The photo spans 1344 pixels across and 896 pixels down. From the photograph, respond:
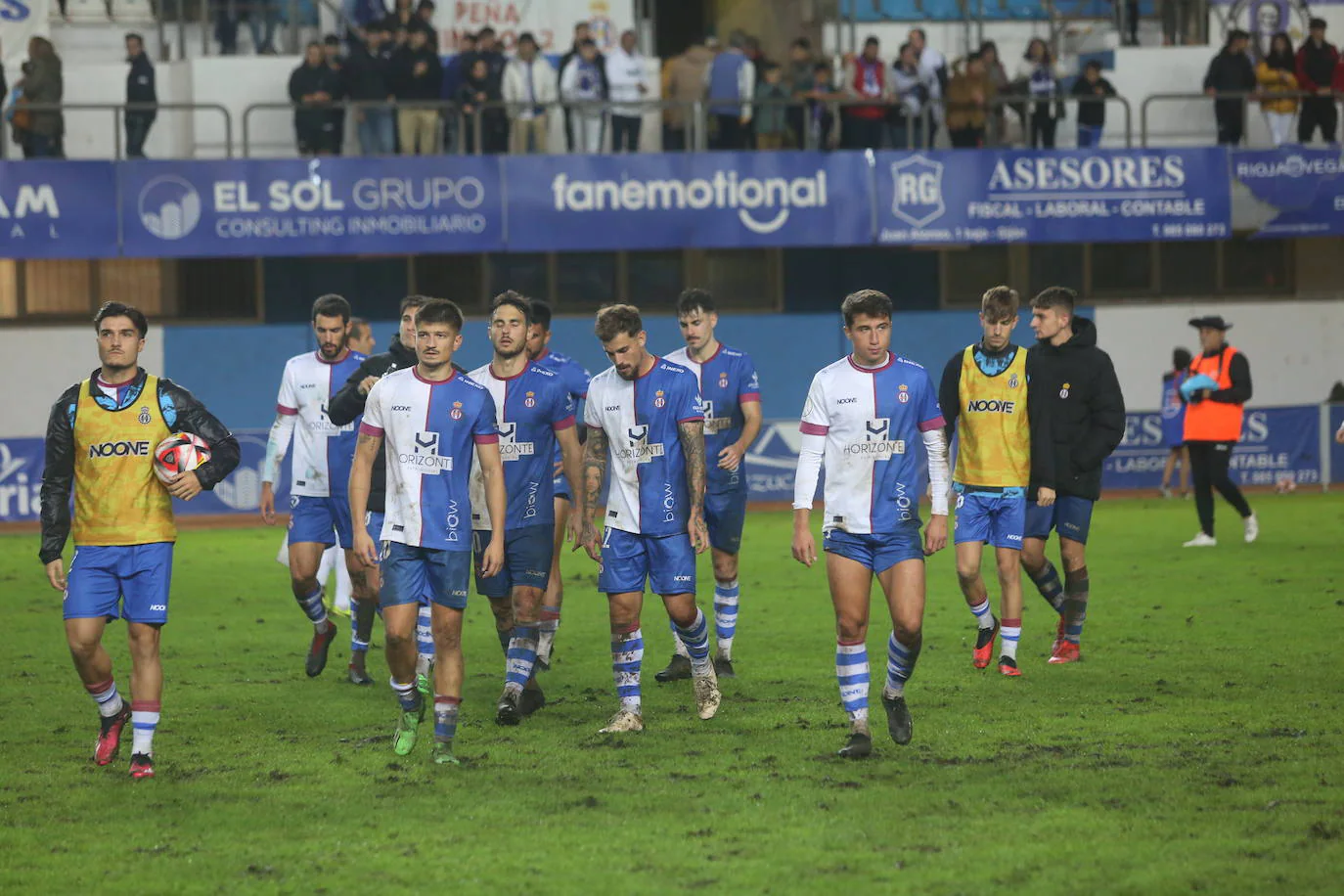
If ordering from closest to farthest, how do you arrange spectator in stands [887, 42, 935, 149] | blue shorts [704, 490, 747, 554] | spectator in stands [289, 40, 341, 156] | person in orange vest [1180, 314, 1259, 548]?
blue shorts [704, 490, 747, 554], person in orange vest [1180, 314, 1259, 548], spectator in stands [289, 40, 341, 156], spectator in stands [887, 42, 935, 149]

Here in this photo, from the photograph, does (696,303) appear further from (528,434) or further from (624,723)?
(624,723)

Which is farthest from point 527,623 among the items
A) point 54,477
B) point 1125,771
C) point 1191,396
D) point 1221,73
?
point 1221,73

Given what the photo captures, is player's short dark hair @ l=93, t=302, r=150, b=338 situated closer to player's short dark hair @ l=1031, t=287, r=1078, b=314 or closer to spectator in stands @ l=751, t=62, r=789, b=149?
player's short dark hair @ l=1031, t=287, r=1078, b=314

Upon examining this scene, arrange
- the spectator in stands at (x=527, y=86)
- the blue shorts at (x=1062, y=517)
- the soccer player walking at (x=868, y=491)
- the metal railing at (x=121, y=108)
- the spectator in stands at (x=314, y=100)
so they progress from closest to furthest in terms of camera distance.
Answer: the soccer player walking at (x=868, y=491) < the blue shorts at (x=1062, y=517) < the metal railing at (x=121, y=108) < the spectator in stands at (x=314, y=100) < the spectator in stands at (x=527, y=86)

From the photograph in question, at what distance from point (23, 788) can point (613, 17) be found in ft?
75.2

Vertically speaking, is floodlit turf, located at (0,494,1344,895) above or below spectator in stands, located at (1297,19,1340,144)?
below

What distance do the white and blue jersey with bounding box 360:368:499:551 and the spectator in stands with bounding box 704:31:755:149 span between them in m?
18.3

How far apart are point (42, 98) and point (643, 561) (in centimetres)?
1911

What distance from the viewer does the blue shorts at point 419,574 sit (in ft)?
27.4

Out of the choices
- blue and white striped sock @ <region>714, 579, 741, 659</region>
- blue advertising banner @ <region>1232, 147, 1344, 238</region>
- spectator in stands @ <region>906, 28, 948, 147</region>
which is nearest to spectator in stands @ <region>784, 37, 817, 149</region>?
spectator in stands @ <region>906, 28, 948, 147</region>

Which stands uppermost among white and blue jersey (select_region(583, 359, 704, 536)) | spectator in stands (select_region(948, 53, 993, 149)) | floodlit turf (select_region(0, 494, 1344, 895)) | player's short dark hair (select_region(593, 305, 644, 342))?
spectator in stands (select_region(948, 53, 993, 149))

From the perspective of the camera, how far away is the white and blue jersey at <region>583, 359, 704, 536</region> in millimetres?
9117

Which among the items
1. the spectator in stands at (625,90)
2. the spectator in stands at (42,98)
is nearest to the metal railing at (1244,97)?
the spectator in stands at (625,90)

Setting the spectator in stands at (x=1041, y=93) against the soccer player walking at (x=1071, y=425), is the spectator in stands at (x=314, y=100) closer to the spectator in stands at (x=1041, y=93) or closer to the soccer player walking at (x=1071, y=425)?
the spectator in stands at (x=1041, y=93)
